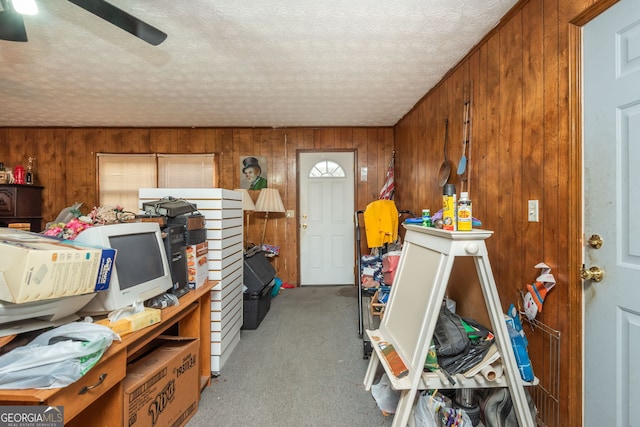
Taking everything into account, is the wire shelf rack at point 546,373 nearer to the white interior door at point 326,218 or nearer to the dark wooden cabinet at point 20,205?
the white interior door at point 326,218

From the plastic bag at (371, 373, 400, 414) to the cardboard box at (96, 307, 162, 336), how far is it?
4.21ft

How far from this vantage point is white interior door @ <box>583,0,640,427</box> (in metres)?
1.11

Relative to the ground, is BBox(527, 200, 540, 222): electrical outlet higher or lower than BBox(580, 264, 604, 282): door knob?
higher

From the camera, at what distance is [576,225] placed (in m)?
1.31

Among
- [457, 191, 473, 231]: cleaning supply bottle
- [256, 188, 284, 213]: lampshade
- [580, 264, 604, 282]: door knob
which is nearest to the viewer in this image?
[580, 264, 604, 282]: door knob

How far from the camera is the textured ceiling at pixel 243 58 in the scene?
1719 millimetres

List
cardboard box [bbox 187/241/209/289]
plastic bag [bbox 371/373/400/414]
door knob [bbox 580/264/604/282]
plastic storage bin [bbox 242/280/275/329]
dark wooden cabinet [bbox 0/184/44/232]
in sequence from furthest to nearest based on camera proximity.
Result: 1. dark wooden cabinet [bbox 0/184/44/232]
2. plastic storage bin [bbox 242/280/275/329]
3. cardboard box [bbox 187/241/209/289]
4. plastic bag [bbox 371/373/400/414]
5. door knob [bbox 580/264/604/282]

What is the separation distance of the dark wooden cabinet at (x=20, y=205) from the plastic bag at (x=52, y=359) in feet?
13.5

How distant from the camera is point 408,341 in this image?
143 centimetres

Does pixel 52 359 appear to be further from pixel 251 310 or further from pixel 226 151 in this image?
pixel 226 151

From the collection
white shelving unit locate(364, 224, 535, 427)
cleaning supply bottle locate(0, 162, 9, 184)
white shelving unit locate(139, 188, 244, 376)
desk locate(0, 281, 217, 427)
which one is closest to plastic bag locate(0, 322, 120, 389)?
desk locate(0, 281, 217, 427)

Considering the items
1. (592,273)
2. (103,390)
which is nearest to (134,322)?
(103,390)

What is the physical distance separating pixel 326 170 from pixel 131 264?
3.25 meters

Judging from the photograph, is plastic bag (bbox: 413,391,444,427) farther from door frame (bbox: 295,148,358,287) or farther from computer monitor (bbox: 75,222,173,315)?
door frame (bbox: 295,148,358,287)
